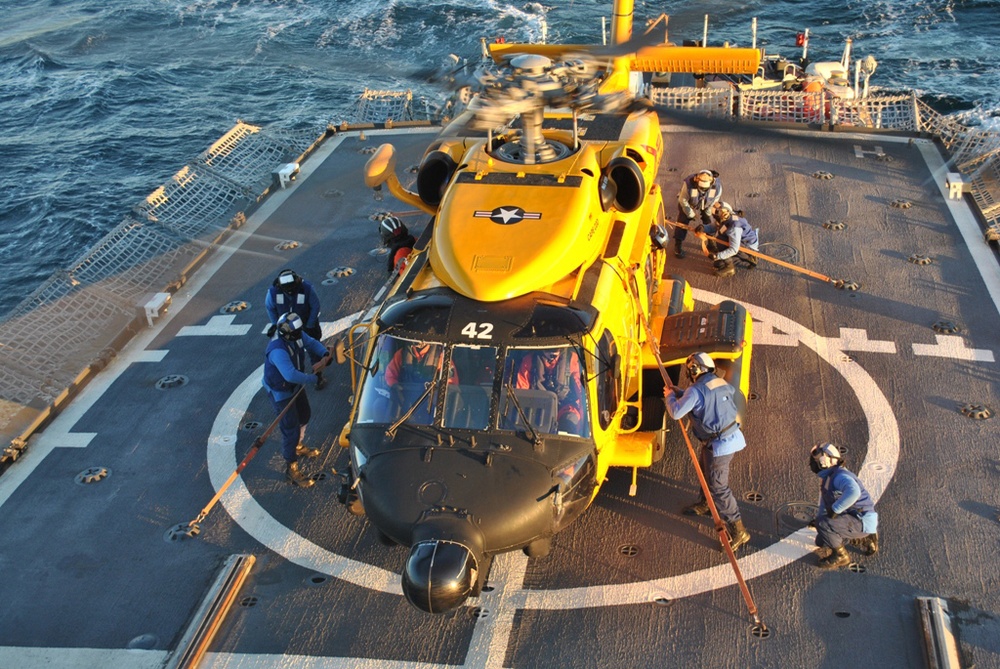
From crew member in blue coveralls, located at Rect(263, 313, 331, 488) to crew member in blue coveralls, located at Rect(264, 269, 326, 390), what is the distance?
3.57 feet

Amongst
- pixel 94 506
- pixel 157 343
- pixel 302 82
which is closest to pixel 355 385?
pixel 94 506

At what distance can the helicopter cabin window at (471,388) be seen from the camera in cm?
911

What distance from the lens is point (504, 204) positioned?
10.6m

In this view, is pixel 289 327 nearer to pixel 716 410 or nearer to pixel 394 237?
pixel 394 237

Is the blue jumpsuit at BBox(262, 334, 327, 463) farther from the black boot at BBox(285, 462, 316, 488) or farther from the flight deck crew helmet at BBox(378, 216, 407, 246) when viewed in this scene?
the flight deck crew helmet at BBox(378, 216, 407, 246)

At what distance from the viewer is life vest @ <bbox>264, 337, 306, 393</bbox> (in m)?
10.7

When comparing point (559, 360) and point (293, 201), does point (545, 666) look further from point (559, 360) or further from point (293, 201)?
point (293, 201)

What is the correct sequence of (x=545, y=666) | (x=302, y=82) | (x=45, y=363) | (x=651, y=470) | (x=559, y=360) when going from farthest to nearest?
(x=302, y=82)
(x=45, y=363)
(x=651, y=470)
(x=559, y=360)
(x=545, y=666)

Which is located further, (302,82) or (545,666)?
(302,82)

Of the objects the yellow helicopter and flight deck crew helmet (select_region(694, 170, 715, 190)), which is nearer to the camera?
the yellow helicopter

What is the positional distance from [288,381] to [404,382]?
194 cm

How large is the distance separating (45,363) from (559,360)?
27.9 feet

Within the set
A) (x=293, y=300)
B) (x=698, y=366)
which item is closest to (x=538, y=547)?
(x=698, y=366)

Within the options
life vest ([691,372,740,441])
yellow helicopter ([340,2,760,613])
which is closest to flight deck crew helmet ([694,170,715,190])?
yellow helicopter ([340,2,760,613])
